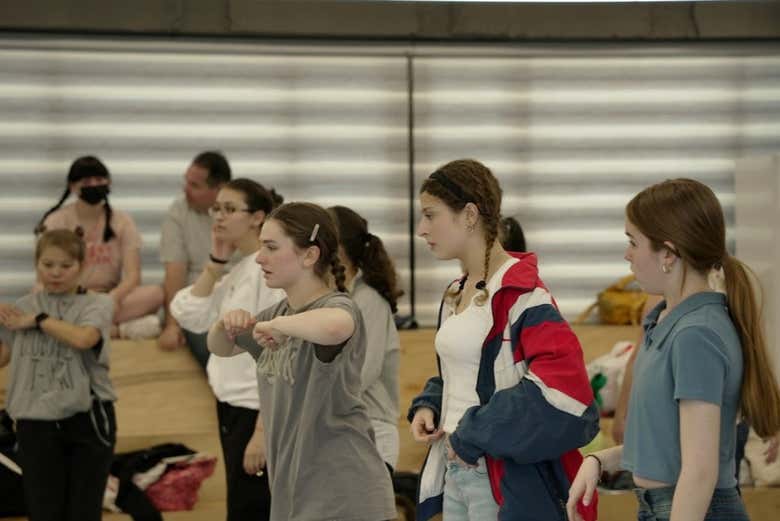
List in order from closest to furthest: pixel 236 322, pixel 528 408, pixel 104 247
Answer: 1. pixel 528 408
2. pixel 236 322
3. pixel 104 247

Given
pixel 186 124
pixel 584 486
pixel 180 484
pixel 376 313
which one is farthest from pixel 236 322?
pixel 186 124

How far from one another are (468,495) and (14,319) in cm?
244

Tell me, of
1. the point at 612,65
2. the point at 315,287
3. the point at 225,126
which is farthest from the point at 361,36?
the point at 315,287

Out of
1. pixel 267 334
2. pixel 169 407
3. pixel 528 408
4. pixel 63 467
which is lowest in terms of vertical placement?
pixel 169 407

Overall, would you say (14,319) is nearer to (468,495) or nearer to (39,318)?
(39,318)

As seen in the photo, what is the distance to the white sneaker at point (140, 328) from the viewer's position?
6.52m

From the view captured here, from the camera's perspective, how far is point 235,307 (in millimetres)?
4172

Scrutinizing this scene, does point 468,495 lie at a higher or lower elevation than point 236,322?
lower

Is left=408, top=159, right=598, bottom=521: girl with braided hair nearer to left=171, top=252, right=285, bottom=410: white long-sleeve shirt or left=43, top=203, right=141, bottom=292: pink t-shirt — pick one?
left=171, top=252, right=285, bottom=410: white long-sleeve shirt

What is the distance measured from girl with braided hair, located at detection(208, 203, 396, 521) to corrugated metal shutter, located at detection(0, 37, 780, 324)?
376 centimetres

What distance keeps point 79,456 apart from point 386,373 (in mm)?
1356

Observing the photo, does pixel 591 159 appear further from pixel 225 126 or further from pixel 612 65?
pixel 225 126

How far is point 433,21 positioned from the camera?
7.14m

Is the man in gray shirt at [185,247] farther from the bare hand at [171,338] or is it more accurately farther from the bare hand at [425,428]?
the bare hand at [425,428]
